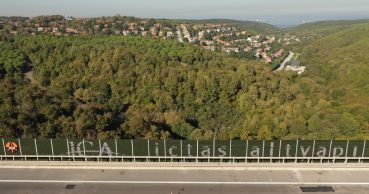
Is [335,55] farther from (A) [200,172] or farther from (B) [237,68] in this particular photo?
(A) [200,172]

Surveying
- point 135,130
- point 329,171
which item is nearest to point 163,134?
point 135,130

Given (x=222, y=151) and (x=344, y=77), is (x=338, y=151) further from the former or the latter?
(x=344, y=77)

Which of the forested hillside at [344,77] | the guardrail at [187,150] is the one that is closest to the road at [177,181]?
the guardrail at [187,150]

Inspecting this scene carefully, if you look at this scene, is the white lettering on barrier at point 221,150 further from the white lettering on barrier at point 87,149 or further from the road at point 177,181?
the road at point 177,181

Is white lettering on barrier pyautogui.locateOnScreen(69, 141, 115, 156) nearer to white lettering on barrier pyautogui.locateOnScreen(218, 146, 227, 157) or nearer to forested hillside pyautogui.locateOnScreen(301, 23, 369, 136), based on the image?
white lettering on barrier pyautogui.locateOnScreen(218, 146, 227, 157)

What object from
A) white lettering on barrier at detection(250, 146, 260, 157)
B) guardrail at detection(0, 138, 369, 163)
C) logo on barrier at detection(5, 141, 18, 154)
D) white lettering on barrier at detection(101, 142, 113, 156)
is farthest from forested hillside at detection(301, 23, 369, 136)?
logo on barrier at detection(5, 141, 18, 154)

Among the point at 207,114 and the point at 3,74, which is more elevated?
the point at 3,74
